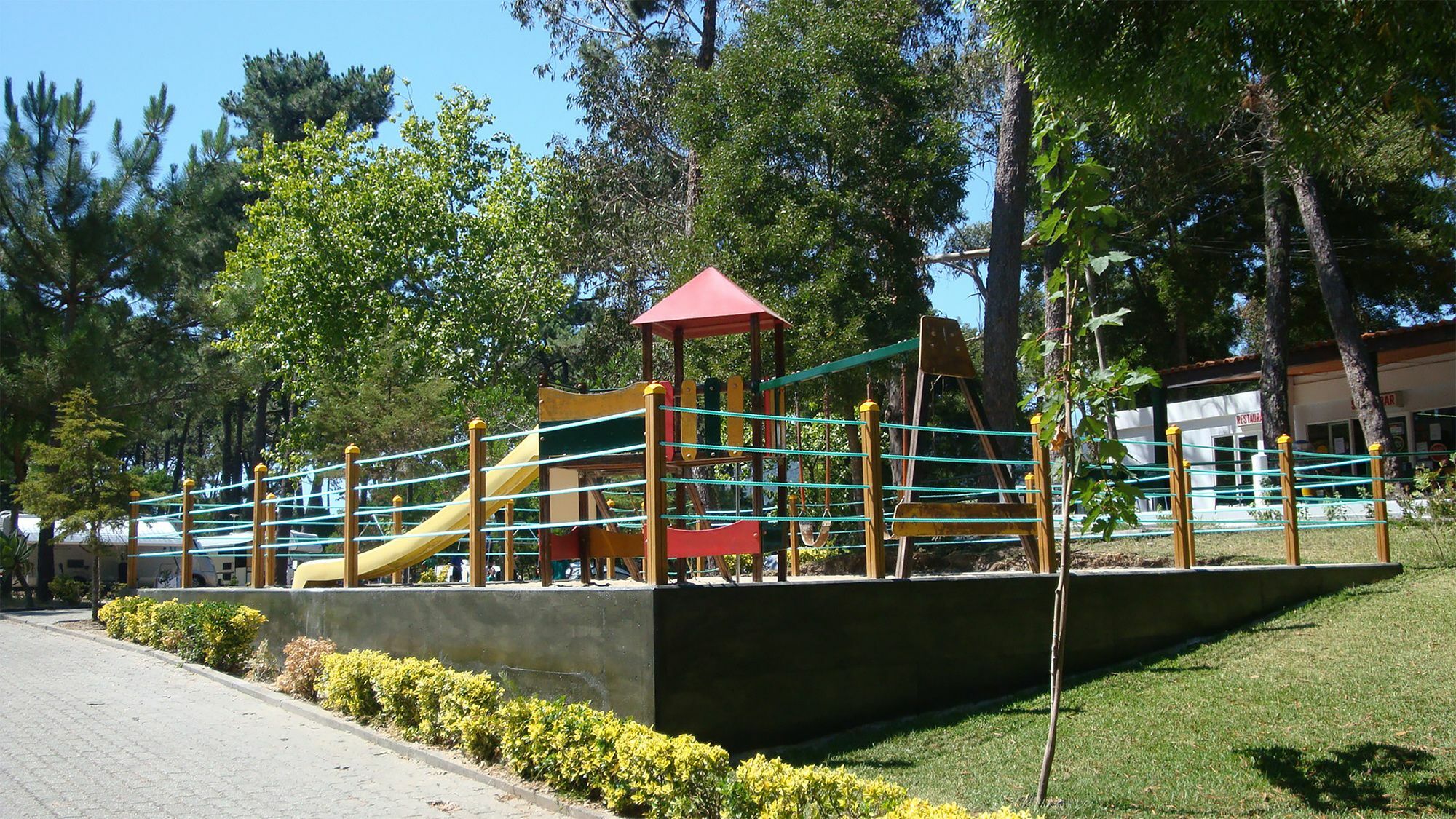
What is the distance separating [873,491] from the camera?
7.93 metres

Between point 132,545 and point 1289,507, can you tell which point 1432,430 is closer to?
point 1289,507

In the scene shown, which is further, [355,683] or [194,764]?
[355,683]

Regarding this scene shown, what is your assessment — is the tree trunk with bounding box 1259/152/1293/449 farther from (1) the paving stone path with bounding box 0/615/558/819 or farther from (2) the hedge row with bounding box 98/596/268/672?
(1) the paving stone path with bounding box 0/615/558/819

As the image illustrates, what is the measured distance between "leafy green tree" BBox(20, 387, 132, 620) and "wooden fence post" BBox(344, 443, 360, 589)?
9.92m

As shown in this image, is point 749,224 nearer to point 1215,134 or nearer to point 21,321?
point 1215,134

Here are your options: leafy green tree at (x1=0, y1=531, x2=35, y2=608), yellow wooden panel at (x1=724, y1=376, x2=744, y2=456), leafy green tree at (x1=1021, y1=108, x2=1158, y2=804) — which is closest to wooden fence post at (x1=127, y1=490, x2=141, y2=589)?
yellow wooden panel at (x1=724, y1=376, x2=744, y2=456)

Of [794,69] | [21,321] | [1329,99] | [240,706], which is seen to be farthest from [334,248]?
[1329,99]

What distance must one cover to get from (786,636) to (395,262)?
77.3 ft

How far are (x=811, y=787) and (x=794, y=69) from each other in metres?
15.0

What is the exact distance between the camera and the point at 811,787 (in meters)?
5.34

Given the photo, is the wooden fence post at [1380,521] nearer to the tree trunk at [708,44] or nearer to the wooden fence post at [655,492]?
the wooden fence post at [655,492]

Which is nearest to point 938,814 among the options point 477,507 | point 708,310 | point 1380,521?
point 477,507

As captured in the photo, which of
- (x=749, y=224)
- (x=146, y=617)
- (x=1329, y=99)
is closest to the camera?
(x=1329, y=99)

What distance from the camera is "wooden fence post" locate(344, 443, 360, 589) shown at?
390 inches
